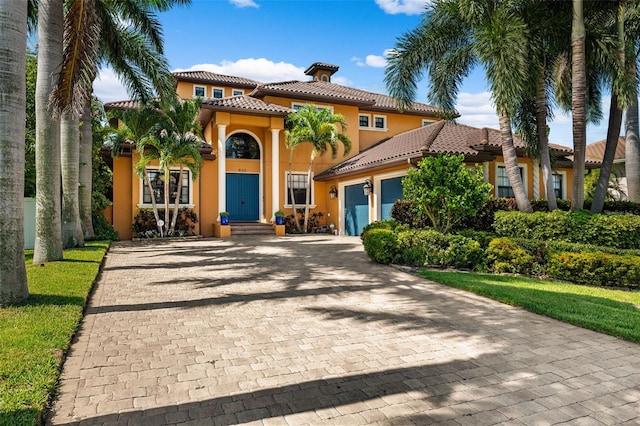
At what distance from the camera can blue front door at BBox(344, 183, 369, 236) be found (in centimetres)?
1830

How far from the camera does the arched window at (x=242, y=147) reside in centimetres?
2034

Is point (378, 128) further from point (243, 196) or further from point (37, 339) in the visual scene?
point (37, 339)

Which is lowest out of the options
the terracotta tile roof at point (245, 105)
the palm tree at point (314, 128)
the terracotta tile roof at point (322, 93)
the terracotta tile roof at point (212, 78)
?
the palm tree at point (314, 128)

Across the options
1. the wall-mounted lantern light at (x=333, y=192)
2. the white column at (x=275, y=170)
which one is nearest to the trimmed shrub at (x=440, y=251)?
the white column at (x=275, y=170)

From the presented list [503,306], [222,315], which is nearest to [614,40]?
[503,306]

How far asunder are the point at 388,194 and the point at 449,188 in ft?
21.4

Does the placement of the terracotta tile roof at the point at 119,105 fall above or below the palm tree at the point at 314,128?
above

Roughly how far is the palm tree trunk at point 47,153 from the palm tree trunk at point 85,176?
4.58 metres

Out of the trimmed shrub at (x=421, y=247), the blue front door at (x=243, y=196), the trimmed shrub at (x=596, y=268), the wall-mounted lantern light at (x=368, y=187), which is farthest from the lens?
the blue front door at (x=243, y=196)

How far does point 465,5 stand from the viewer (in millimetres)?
11453

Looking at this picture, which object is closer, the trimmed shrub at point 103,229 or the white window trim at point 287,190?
the trimmed shrub at point 103,229

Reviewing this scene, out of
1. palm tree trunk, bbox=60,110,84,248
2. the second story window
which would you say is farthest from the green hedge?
the second story window

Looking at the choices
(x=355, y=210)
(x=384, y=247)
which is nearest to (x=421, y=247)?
(x=384, y=247)

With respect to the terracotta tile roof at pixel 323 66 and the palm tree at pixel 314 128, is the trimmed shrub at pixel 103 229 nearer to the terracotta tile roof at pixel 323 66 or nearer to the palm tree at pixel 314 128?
the palm tree at pixel 314 128
